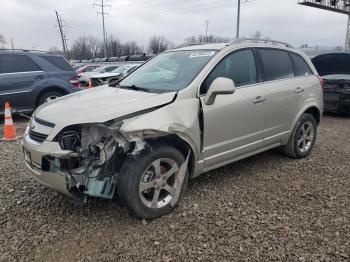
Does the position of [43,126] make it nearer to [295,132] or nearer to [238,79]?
[238,79]

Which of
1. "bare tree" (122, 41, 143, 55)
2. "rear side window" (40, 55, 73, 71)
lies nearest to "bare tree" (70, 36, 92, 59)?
"bare tree" (122, 41, 143, 55)

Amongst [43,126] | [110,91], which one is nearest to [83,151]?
[43,126]

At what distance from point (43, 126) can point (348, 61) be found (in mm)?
8279

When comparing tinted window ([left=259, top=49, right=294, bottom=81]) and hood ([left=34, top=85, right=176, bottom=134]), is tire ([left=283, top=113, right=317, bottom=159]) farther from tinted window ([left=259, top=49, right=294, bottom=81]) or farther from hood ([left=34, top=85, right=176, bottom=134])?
hood ([left=34, top=85, right=176, bottom=134])

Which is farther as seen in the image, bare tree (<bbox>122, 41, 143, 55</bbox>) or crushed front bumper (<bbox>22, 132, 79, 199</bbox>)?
bare tree (<bbox>122, 41, 143, 55</bbox>)

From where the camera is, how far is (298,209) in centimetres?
352

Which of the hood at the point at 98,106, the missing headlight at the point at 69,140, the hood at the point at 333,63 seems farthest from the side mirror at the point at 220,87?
the hood at the point at 333,63

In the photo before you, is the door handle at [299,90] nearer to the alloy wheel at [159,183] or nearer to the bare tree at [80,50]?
the alloy wheel at [159,183]

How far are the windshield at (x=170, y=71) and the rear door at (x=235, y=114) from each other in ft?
0.69

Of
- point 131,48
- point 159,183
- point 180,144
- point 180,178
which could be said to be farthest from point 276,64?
point 131,48

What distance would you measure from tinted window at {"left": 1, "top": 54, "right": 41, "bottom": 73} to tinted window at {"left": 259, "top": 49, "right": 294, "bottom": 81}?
19.9 feet

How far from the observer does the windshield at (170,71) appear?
3634 millimetres

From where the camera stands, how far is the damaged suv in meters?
3.00

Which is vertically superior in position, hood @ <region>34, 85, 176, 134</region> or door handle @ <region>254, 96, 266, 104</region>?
hood @ <region>34, 85, 176, 134</region>
